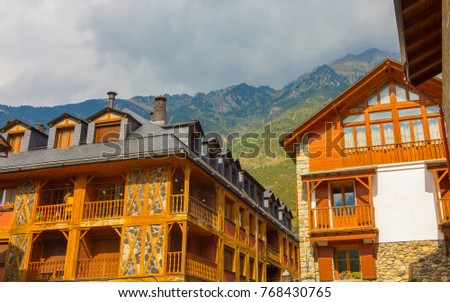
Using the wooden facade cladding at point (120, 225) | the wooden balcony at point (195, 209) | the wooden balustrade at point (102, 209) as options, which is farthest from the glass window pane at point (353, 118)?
the wooden balustrade at point (102, 209)

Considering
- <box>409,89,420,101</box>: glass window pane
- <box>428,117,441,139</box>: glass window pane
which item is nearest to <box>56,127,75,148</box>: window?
<box>409,89,420,101</box>: glass window pane

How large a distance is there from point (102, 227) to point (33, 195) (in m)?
4.59

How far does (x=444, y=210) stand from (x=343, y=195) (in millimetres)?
4004

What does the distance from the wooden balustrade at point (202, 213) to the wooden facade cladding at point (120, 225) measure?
1.9 inches

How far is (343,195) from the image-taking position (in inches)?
860

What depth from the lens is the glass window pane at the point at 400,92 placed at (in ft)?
71.6

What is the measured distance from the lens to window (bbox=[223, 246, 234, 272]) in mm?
27359

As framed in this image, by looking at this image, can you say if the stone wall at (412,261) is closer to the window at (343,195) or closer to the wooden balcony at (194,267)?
the window at (343,195)

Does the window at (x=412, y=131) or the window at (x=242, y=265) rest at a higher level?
the window at (x=412, y=131)

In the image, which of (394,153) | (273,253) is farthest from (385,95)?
(273,253)

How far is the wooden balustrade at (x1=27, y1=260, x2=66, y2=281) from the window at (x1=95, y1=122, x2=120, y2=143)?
6.43m

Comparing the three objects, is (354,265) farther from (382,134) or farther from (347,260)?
(382,134)

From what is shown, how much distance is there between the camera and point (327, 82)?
18662cm
